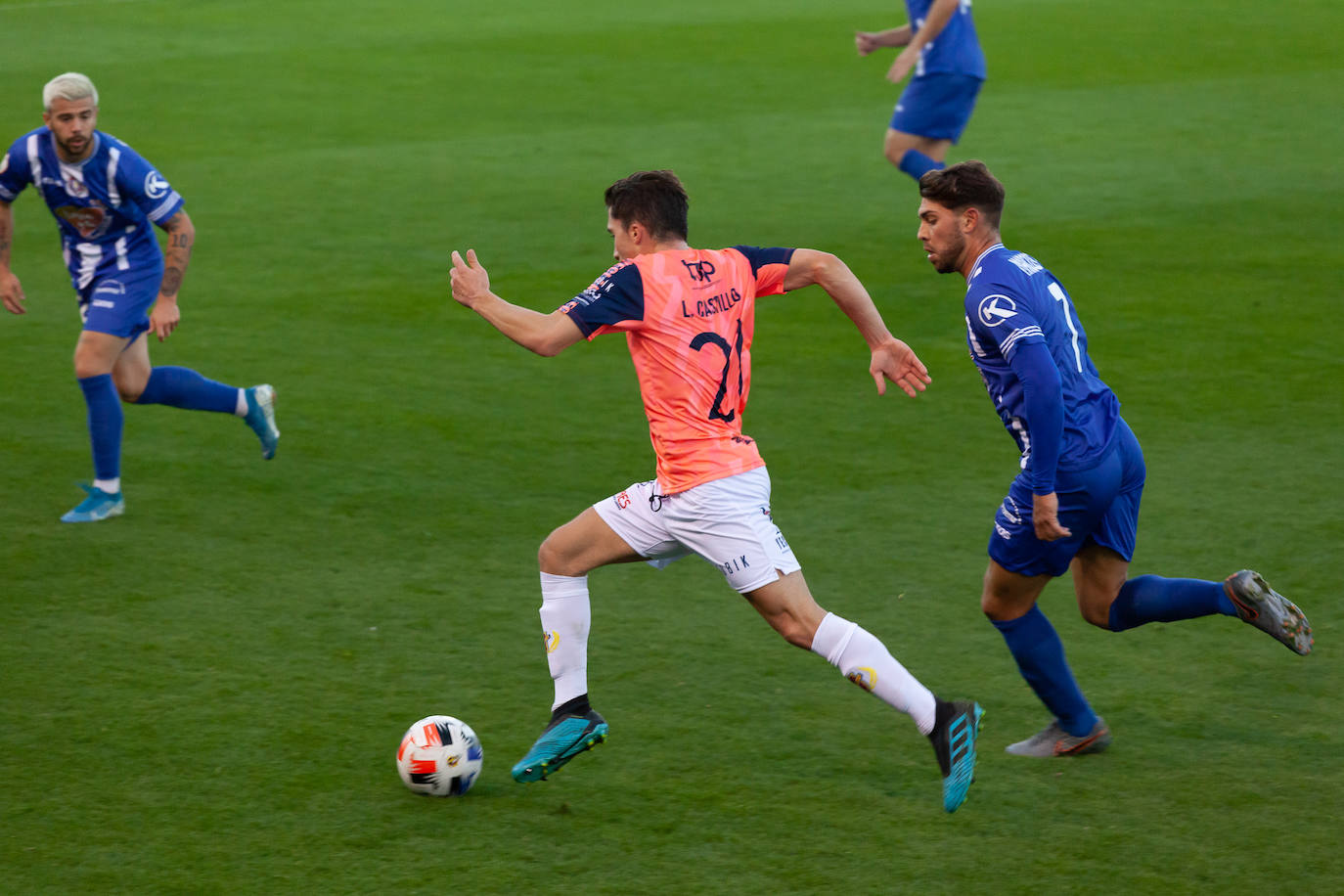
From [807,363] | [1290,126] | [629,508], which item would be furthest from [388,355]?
[1290,126]

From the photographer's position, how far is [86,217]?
6875 millimetres

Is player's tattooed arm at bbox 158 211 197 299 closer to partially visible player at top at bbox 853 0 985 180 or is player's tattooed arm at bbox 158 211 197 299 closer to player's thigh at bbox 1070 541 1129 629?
player's thigh at bbox 1070 541 1129 629

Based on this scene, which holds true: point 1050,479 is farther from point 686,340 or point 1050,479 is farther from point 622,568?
point 622,568

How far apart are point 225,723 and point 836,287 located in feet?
8.01

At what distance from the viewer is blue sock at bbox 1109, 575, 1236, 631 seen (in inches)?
186

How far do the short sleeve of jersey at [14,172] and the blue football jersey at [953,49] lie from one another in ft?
21.9

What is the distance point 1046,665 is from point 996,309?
3.80ft

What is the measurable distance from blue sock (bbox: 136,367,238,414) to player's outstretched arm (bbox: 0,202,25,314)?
2.18 feet

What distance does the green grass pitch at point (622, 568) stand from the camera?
440cm

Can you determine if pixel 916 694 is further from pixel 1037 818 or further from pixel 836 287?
pixel 836 287

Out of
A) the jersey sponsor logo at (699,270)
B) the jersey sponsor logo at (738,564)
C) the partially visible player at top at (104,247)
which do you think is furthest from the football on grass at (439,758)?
the partially visible player at top at (104,247)

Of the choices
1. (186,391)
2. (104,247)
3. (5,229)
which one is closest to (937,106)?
(186,391)

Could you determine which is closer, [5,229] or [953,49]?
[5,229]

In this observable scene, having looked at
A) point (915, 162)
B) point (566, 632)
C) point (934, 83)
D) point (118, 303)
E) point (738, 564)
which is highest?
point (934, 83)
